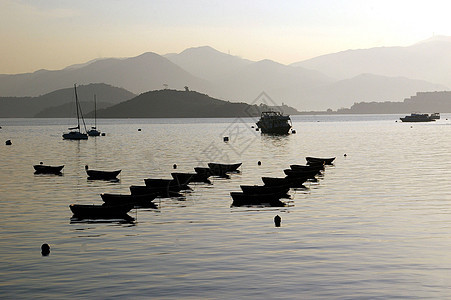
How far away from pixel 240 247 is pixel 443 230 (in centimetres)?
1493

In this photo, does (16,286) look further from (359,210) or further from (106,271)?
(359,210)

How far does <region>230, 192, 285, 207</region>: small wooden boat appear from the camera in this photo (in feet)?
176

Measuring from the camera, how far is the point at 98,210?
154ft

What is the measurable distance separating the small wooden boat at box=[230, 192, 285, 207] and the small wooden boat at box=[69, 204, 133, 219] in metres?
10.8

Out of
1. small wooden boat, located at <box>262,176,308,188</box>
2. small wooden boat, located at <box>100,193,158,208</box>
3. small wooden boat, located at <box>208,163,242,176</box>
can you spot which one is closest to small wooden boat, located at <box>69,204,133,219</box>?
small wooden boat, located at <box>100,193,158,208</box>

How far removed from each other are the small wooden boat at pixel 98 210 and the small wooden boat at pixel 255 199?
1082cm

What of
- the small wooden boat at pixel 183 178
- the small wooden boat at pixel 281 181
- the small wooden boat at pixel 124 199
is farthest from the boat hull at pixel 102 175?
the small wooden boat at pixel 124 199

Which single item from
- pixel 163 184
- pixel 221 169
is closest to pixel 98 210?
pixel 163 184

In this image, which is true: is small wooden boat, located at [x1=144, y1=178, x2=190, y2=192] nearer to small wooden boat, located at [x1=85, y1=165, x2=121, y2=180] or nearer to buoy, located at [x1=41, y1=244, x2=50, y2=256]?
small wooden boat, located at [x1=85, y1=165, x2=121, y2=180]

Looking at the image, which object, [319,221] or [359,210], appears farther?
[359,210]

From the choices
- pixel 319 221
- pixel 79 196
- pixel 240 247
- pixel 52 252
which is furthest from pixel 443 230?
pixel 79 196

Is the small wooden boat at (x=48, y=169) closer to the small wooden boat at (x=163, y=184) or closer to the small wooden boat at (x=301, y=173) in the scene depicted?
the small wooden boat at (x=163, y=184)

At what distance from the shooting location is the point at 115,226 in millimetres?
44719

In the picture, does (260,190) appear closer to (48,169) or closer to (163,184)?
(163,184)
